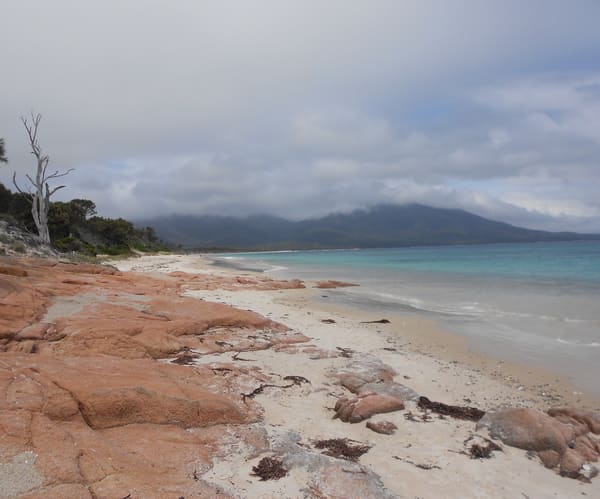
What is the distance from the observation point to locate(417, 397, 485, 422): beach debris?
7641 mm

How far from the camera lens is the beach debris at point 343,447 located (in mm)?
5901

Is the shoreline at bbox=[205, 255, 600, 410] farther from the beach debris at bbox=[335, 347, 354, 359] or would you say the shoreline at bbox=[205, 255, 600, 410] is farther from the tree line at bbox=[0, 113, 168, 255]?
the tree line at bbox=[0, 113, 168, 255]

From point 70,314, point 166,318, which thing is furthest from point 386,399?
point 70,314

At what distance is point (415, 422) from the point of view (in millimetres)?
7266

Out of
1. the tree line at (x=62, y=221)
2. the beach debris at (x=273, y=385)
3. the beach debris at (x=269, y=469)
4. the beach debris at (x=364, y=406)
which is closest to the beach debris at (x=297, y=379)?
the beach debris at (x=273, y=385)

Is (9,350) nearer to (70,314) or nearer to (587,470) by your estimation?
(70,314)

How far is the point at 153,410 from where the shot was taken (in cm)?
596

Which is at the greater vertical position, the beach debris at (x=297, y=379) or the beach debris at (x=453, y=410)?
the beach debris at (x=297, y=379)

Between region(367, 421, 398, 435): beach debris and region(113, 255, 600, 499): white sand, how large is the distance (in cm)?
9

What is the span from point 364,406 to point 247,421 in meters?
2.17

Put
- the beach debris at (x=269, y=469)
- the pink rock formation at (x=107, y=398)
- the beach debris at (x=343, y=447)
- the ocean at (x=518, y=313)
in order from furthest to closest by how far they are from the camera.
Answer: the ocean at (x=518, y=313)
the beach debris at (x=343, y=447)
the beach debris at (x=269, y=469)
the pink rock formation at (x=107, y=398)

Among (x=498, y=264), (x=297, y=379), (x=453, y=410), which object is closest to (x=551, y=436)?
(x=453, y=410)

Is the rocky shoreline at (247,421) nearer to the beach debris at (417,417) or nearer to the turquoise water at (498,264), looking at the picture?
the beach debris at (417,417)

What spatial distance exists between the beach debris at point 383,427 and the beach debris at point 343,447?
61cm
